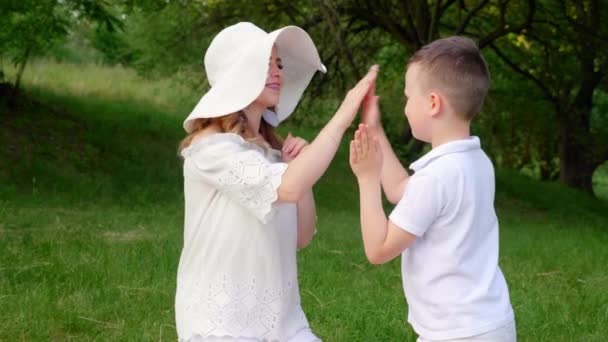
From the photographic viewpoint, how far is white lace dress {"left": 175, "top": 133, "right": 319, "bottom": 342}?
9.05ft

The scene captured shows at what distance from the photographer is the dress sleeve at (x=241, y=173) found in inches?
106

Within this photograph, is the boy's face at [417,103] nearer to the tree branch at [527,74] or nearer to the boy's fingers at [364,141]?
the boy's fingers at [364,141]

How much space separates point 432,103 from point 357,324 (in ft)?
8.95

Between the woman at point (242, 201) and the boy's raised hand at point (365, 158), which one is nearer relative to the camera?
the boy's raised hand at point (365, 158)

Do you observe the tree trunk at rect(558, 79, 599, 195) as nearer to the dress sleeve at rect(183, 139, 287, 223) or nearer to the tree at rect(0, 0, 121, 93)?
the tree at rect(0, 0, 121, 93)

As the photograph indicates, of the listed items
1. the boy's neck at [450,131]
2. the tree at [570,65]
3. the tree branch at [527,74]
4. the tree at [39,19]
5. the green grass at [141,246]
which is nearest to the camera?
the boy's neck at [450,131]

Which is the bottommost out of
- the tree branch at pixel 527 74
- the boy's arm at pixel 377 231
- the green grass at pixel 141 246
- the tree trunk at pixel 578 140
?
the tree trunk at pixel 578 140

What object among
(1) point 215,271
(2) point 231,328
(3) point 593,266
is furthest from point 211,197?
(3) point 593,266

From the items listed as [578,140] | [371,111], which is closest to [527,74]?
[578,140]

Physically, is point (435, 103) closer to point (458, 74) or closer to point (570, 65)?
point (458, 74)

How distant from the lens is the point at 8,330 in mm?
4707

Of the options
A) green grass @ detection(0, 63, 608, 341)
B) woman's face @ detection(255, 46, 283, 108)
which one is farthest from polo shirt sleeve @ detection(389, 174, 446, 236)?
green grass @ detection(0, 63, 608, 341)

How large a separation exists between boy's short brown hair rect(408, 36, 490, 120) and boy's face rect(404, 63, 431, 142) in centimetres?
3

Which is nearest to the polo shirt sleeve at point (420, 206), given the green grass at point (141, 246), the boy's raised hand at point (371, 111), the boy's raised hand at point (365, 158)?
the boy's raised hand at point (365, 158)
